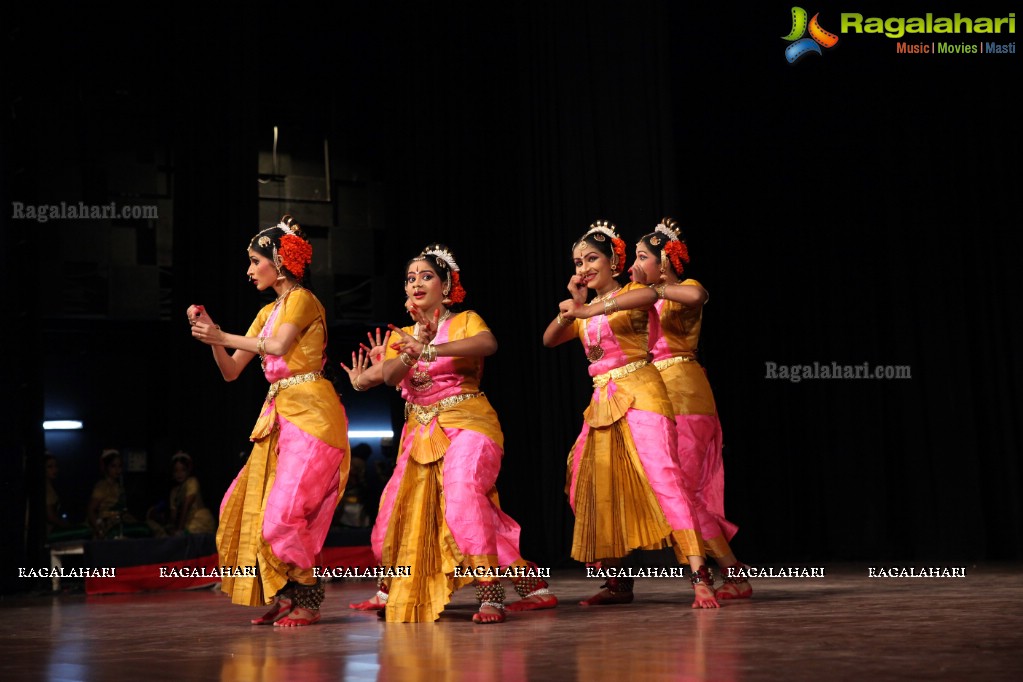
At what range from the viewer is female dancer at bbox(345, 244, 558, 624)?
13.8 ft

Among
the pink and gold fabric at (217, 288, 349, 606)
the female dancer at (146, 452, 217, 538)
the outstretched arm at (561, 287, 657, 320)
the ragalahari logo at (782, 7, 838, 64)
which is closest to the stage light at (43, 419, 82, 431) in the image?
the female dancer at (146, 452, 217, 538)

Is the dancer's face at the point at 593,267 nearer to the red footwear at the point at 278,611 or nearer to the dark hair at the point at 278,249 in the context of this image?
the dark hair at the point at 278,249

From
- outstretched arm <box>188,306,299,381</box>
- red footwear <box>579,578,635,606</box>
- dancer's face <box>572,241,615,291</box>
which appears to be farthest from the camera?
red footwear <box>579,578,635,606</box>

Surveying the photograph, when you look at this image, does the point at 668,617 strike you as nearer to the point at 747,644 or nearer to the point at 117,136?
the point at 747,644

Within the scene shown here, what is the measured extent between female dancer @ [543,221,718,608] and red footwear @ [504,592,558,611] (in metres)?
0.17

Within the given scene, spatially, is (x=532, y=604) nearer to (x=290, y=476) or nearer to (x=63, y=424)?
(x=290, y=476)

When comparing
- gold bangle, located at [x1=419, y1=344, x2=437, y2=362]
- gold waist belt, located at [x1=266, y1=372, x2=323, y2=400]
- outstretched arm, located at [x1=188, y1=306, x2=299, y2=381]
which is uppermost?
outstretched arm, located at [x1=188, y1=306, x2=299, y2=381]

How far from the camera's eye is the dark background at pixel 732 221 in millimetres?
7965

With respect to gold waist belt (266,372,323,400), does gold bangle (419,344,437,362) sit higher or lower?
higher

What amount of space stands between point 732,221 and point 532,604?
4585 millimetres

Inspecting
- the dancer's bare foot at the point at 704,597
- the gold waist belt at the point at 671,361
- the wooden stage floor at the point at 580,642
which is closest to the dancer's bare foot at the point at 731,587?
the wooden stage floor at the point at 580,642

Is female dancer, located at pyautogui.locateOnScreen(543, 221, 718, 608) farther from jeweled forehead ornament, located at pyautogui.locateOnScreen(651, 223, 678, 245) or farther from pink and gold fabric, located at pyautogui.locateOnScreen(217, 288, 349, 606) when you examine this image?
pink and gold fabric, located at pyautogui.locateOnScreen(217, 288, 349, 606)

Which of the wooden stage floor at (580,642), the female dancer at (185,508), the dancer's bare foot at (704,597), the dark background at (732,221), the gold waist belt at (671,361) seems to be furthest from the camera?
the dark background at (732,221)

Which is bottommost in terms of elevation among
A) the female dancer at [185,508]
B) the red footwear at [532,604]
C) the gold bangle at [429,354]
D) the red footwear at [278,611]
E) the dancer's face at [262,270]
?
the red footwear at [532,604]
